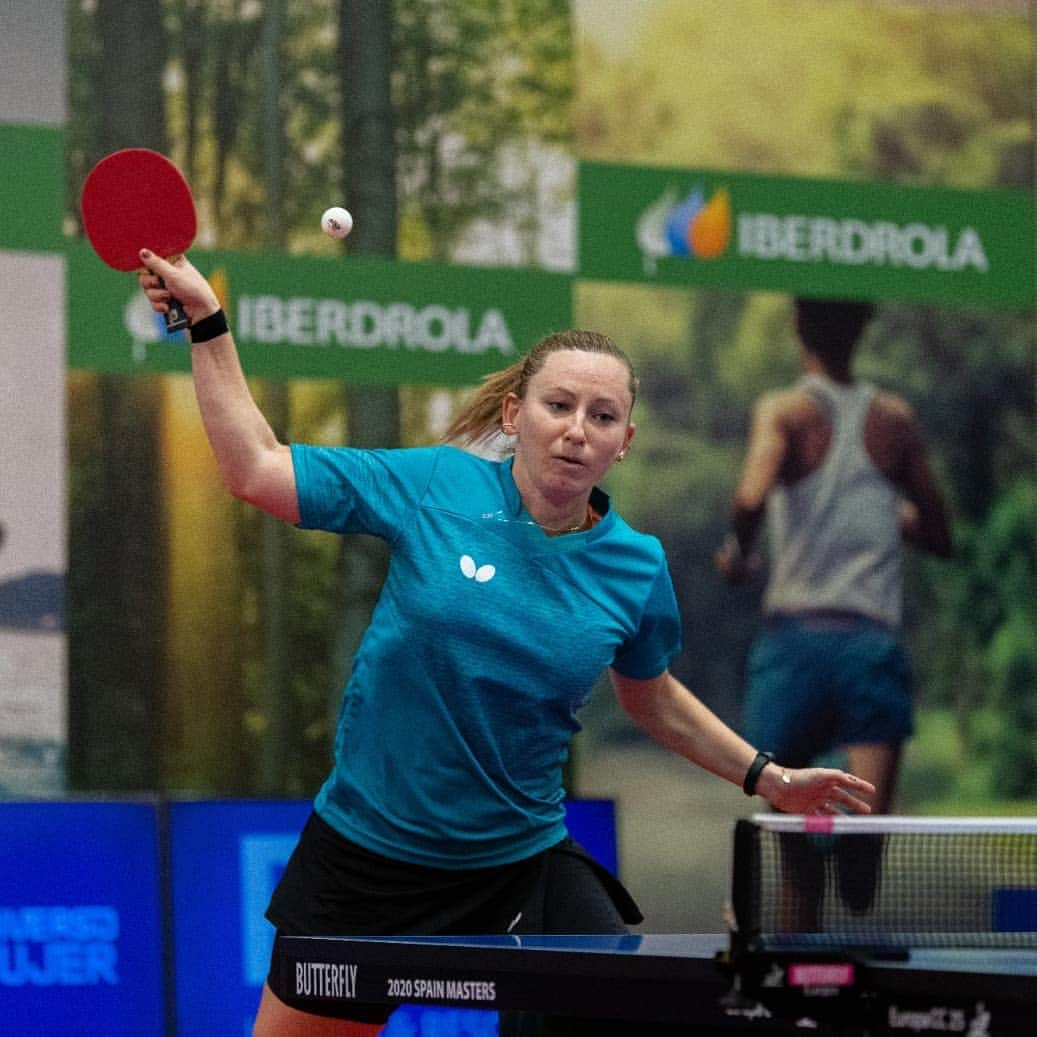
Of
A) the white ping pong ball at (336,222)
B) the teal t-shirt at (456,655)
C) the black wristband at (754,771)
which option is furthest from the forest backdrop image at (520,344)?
the black wristband at (754,771)

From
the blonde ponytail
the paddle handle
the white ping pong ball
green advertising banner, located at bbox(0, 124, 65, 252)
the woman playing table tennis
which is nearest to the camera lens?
the paddle handle

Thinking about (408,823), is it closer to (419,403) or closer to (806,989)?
(806,989)

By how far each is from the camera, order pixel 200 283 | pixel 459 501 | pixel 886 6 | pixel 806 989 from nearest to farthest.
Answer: pixel 806 989, pixel 200 283, pixel 459 501, pixel 886 6

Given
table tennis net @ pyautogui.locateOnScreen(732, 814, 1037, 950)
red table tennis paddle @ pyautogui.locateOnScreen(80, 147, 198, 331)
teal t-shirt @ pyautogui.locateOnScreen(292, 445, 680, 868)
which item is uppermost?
red table tennis paddle @ pyautogui.locateOnScreen(80, 147, 198, 331)

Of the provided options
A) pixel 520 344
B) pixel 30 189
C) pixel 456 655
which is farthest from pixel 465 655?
pixel 520 344

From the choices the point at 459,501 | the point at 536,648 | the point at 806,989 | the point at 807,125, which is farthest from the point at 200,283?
the point at 807,125

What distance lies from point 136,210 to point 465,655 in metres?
0.90

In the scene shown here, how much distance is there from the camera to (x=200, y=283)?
316cm

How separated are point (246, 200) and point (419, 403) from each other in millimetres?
976

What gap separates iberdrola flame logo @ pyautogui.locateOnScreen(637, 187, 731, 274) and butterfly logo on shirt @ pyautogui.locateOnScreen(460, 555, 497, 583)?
15.5ft

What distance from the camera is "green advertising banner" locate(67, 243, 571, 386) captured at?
7164 mm

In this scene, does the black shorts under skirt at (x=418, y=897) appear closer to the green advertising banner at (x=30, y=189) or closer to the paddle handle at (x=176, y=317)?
the paddle handle at (x=176, y=317)

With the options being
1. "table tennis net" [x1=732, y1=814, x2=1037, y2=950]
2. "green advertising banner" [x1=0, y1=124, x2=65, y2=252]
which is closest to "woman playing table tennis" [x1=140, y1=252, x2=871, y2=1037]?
"table tennis net" [x1=732, y1=814, x2=1037, y2=950]

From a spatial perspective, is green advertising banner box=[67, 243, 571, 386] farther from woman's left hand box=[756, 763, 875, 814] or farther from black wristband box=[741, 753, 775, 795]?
woman's left hand box=[756, 763, 875, 814]
